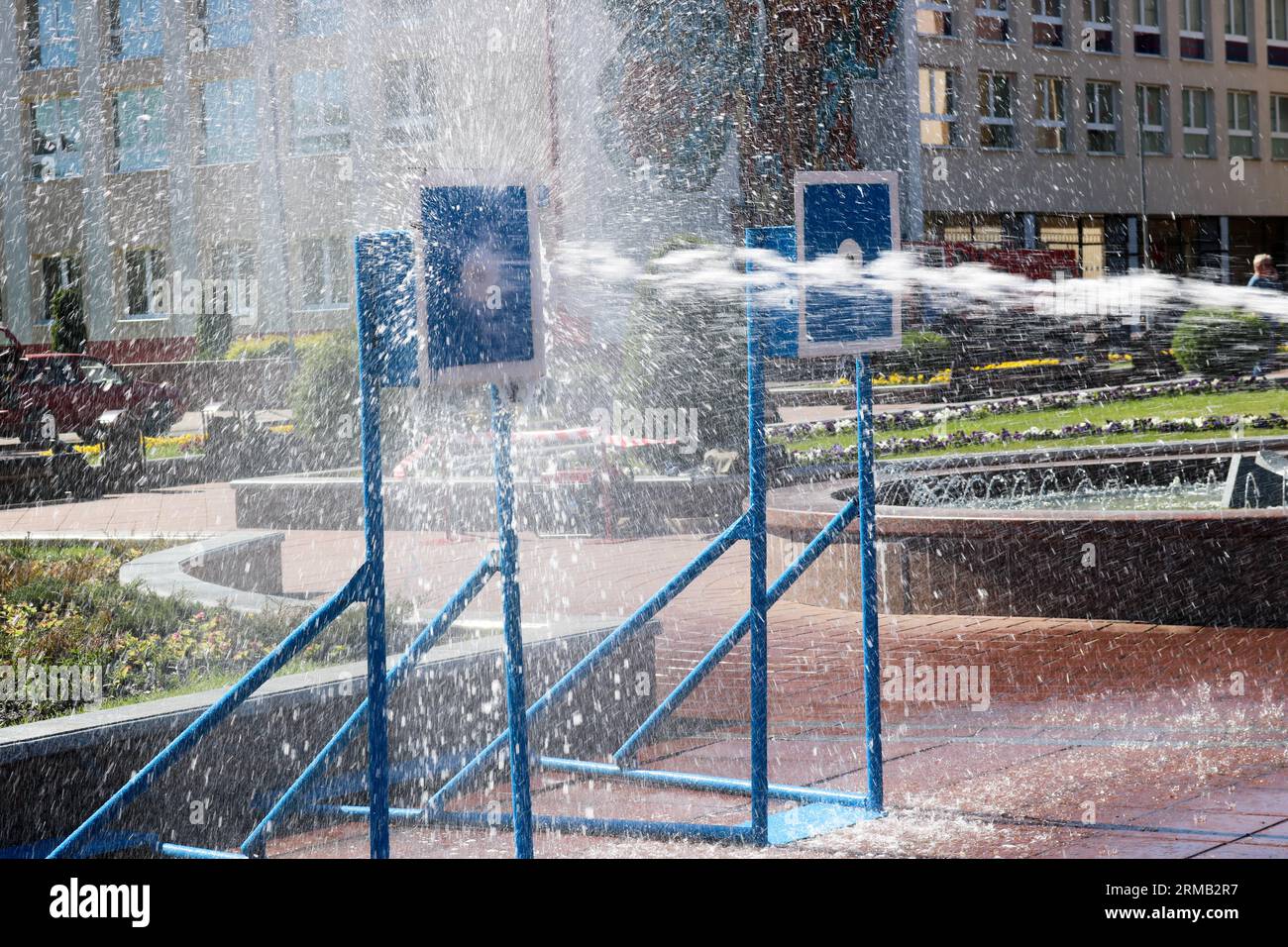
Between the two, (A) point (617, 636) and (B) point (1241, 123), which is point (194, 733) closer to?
(A) point (617, 636)

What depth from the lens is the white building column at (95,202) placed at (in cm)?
3822

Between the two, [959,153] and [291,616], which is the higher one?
[959,153]

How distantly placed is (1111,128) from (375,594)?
1659 inches

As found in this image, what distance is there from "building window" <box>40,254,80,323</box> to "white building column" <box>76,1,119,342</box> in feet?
0.96

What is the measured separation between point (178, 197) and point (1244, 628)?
33133mm

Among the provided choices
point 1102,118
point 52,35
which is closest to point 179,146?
point 52,35

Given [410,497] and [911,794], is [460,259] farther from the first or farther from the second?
[410,497]

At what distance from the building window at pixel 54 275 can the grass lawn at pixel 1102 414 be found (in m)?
26.5

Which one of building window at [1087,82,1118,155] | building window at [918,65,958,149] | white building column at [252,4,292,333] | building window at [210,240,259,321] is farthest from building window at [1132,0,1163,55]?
building window at [210,240,259,321]

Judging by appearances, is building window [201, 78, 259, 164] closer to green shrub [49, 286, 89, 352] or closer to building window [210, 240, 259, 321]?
building window [210, 240, 259, 321]

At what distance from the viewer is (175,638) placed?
621 centimetres

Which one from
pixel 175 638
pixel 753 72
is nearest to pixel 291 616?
pixel 175 638

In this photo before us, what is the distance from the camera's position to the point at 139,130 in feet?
126

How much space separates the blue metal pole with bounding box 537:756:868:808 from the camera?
4.89 metres
